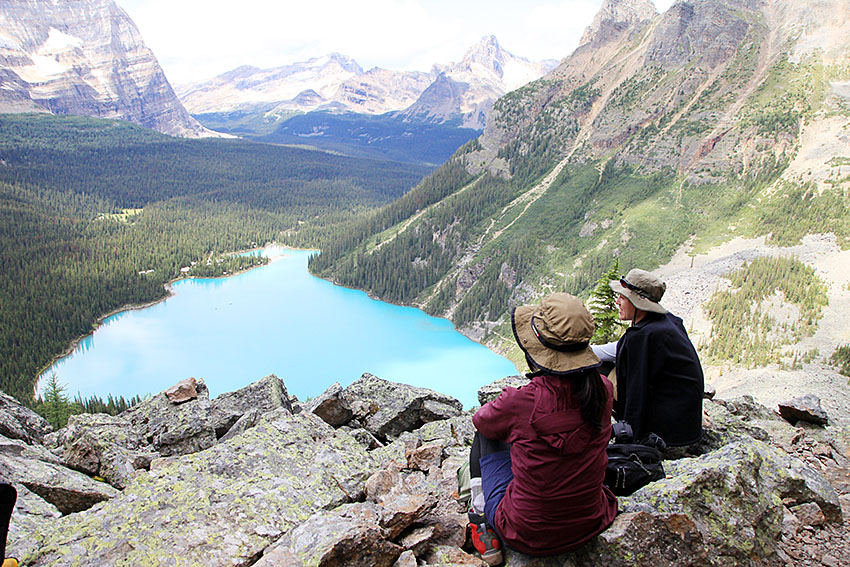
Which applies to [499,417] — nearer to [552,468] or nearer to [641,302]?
[552,468]

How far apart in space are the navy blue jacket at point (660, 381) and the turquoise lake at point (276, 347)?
163 ft

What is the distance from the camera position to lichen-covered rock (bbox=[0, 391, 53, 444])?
38.7 feet

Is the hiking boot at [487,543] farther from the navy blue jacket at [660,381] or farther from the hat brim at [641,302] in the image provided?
the hat brim at [641,302]

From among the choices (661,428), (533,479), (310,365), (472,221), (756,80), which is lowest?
(310,365)

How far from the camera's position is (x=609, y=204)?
83000mm

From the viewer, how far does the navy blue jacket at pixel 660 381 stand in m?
6.88

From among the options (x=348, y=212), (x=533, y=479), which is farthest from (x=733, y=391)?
(x=348, y=212)

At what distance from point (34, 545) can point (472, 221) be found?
4015 inches

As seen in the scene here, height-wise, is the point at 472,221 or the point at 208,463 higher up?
the point at 208,463

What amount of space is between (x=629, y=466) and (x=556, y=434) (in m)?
1.85

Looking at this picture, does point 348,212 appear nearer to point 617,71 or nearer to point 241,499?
point 617,71

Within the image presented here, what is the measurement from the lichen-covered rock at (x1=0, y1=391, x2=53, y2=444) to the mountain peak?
130706mm

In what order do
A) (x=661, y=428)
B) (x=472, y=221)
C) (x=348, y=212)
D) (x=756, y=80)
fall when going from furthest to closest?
(x=348, y=212), (x=472, y=221), (x=756, y=80), (x=661, y=428)

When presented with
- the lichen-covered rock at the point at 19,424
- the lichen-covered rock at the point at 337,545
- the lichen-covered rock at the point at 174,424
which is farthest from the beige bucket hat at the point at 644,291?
the lichen-covered rock at the point at 19,424
